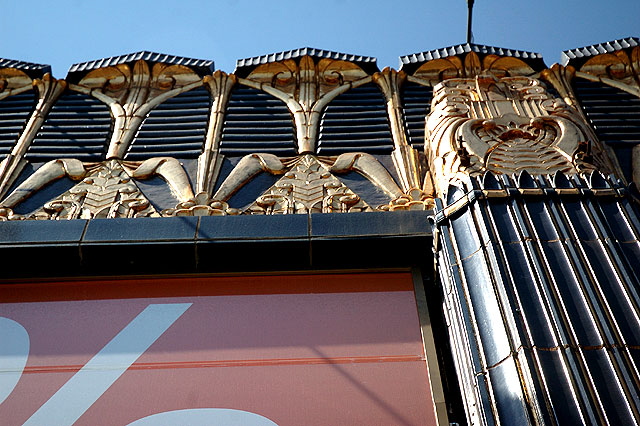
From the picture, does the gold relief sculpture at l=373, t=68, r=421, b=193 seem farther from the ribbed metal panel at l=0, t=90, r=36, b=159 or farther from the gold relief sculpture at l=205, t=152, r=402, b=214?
the ribbed metal panel at l=0, t=90, r=36, b=159

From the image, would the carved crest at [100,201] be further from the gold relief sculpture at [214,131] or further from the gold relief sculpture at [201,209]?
the gold relief sculpture at [214,131]

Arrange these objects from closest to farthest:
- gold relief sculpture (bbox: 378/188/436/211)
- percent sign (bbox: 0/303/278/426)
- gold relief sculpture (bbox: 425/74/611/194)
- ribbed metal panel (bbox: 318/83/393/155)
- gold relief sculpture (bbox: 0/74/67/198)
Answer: percent sign (bbox: 0/303/278/426), gold relief sculpture (bbox: 425/74/611/194), gold relief sculpture (bbox: 378/188/436/211), gold relief sculpture (bbox: 0/74/67/198), ribbed metal panel (bbox: 318/83/393/155)

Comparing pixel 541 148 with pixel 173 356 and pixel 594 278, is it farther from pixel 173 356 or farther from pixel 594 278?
pixel 173 356

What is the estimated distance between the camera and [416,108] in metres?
8.69

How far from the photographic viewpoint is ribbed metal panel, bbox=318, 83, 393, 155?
7.91 m

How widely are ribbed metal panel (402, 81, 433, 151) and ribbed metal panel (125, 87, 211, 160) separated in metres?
2.57

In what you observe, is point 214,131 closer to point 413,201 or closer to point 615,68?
point 413,201

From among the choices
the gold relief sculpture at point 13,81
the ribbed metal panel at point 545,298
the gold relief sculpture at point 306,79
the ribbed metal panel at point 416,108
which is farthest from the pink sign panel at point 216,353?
the gold relief sculpture at point 13,81

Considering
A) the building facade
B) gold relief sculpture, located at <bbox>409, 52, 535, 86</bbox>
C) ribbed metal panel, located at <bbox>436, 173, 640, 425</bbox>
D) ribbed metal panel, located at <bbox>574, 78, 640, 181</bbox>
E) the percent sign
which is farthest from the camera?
gold relief sculpture, located at <bbox>409, 52, 535, 86</bbox>

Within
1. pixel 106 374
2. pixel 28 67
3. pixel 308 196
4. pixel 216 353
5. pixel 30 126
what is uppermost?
pixel 28 67

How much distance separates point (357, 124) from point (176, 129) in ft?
7.50

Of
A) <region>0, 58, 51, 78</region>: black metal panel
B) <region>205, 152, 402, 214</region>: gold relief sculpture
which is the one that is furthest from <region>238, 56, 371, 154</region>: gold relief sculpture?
<region>0, 58, 51, 78</region>: black metal panel

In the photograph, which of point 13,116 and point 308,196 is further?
point 13,116

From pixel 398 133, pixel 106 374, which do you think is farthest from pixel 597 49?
A: pixel 106 374
